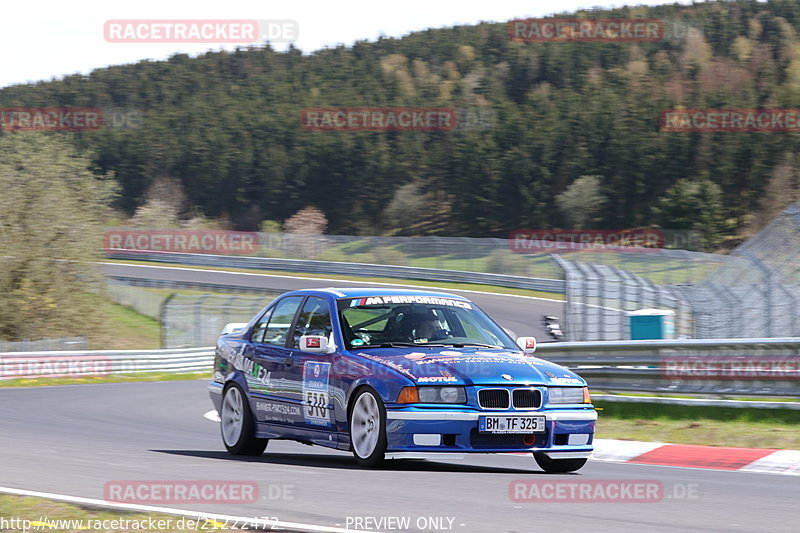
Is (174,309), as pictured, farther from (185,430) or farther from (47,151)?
(185,430)

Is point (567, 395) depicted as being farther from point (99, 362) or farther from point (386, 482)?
point (99, 362)

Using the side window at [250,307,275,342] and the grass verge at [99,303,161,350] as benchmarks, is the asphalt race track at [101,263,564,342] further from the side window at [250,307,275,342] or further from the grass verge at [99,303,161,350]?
the side window at [250,307,275,342]

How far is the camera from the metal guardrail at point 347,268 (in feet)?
139

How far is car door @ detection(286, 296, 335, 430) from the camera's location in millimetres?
8680

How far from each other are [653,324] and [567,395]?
43.8 ft

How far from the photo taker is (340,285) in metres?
45.2

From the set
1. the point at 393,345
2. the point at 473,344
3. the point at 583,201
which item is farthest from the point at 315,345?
the point at 583,201

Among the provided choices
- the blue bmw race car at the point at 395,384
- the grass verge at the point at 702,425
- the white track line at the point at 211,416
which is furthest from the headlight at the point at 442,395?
the white track line at the point at 211,416

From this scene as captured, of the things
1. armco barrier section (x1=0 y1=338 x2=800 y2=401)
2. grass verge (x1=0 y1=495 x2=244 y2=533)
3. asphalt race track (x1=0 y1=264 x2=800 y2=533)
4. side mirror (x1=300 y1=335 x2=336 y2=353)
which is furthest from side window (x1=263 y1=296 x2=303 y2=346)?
armco barrier section (x1=0 y1=338 x2=800 y2=401)

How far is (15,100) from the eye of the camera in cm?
12562

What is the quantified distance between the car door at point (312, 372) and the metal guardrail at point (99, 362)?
18736mm

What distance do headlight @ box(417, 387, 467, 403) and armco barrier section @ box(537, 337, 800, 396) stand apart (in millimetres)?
5818

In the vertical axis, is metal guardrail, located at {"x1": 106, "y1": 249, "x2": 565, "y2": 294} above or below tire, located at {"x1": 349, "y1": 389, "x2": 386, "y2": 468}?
below

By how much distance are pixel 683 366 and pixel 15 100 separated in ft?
404
